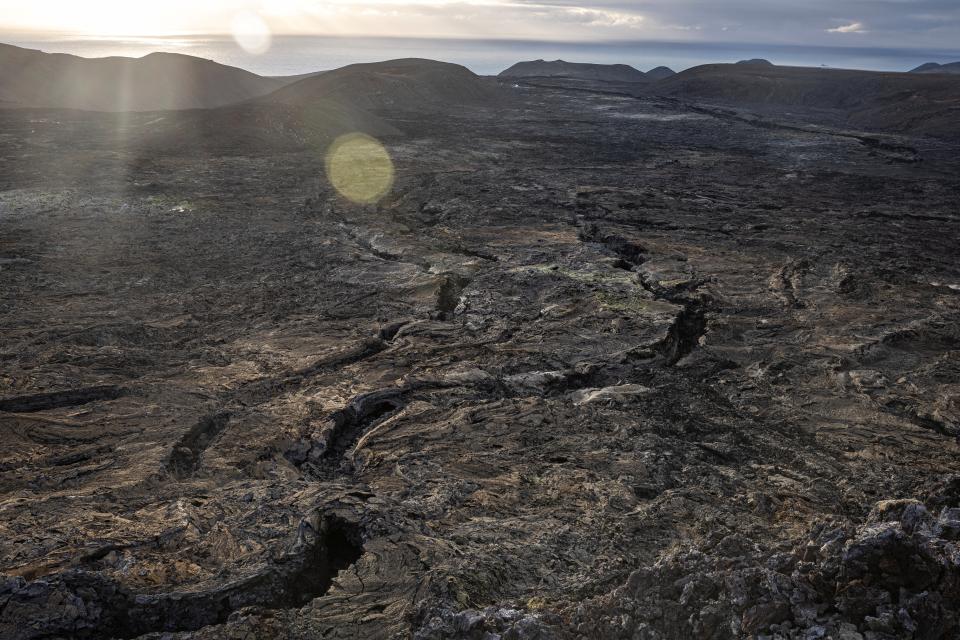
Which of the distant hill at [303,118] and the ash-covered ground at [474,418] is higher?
the distant hill at [303,118]

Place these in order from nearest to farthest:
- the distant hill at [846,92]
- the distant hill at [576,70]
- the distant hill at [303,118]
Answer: the distant hill at [303,118], the distant hill at [846,92], the distant hill at [576,70]

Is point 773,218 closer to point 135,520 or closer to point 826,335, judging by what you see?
point 826,335

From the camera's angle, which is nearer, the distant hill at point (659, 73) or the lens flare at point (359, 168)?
the lens flare at point (359, 168)

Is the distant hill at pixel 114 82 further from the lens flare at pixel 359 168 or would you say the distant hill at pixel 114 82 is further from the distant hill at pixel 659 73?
the distant hill at pixel 659 73

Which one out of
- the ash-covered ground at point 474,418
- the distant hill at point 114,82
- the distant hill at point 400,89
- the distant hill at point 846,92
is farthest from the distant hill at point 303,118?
the distant hill at point 846,92

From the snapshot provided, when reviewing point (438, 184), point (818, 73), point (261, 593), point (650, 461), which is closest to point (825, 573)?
point (650, 461)

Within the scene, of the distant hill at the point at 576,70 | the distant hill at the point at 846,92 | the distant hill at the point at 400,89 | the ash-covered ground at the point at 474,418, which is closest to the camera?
the ash-covered ground at the point at 474,418

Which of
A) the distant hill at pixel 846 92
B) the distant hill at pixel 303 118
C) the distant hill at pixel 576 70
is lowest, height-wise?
the distant hill at pixel 303 118
